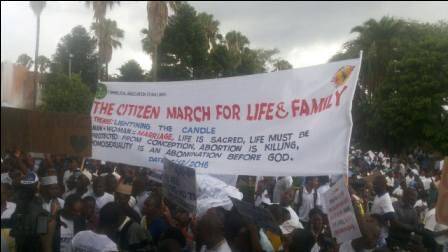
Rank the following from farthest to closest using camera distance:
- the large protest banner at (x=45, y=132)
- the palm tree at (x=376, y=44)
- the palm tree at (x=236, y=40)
→ the palm tree at (x=236, y=40) < the palm tree at (x=376, y=44) < the large protest banner at (x=45, y=132)

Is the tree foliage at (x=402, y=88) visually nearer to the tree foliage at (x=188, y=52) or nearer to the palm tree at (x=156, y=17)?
the tree foliage at (x=188, y=52)

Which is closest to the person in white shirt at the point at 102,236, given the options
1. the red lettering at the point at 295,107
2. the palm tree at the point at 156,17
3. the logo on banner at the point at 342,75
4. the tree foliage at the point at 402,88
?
the red lettering at the point at 295,107

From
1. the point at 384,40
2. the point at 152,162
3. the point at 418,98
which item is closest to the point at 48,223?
the point at 152,162

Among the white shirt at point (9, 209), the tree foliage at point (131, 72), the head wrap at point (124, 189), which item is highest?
the tree foliage at point (131, 72)

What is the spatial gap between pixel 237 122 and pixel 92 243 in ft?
6.74

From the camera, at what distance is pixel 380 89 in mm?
32406

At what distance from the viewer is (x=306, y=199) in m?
8.83


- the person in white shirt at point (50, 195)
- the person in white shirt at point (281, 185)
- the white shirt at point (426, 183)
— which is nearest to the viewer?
the person in white shirt at point (50, 195)

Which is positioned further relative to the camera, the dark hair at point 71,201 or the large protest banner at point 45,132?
the dark hair at point 71,201

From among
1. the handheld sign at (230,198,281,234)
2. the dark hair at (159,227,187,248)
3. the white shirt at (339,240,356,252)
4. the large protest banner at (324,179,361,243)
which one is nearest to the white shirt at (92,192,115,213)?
the dark hair at (159,227,187,248)

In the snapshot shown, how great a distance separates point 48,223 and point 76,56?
3978cm

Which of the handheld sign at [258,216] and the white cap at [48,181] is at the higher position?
the white cap at [48,181]

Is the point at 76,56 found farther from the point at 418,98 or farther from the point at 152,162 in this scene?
the point at 152,162

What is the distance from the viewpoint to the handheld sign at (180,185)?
5199mm
